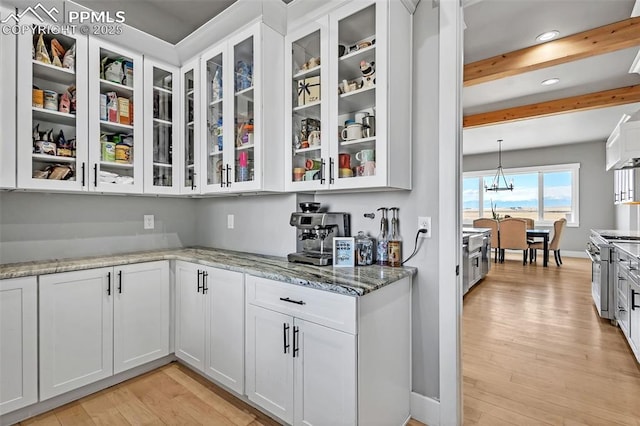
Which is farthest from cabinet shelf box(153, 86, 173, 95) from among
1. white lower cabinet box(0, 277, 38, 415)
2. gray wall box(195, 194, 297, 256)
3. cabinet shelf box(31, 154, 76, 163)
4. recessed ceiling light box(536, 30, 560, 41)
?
recessed ceiling light box(536, 30, 560, 41)

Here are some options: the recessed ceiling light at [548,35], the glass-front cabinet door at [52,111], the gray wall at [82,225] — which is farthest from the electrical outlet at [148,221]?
the recessed ceiling light at [548,35]

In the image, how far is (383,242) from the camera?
6.32 feet

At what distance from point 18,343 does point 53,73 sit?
5.37ft

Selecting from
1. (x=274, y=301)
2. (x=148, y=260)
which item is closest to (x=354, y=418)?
(x=274, y=301)

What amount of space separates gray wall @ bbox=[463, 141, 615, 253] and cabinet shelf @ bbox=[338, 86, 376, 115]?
319 inches

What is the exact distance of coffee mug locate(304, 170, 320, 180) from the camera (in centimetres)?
201

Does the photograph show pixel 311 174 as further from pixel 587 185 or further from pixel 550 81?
pixel 587 185

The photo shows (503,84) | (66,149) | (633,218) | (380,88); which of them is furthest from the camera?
(633,218)

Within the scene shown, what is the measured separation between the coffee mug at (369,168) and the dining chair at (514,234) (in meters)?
5.53

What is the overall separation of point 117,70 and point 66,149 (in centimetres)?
67

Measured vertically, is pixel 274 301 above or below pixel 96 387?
above

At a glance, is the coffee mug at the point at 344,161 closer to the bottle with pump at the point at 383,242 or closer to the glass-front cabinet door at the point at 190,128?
the bottle with pump at the point at 383,242

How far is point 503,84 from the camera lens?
13.8 feet

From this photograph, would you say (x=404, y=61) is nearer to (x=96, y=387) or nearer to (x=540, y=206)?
(x=96, y=387)
